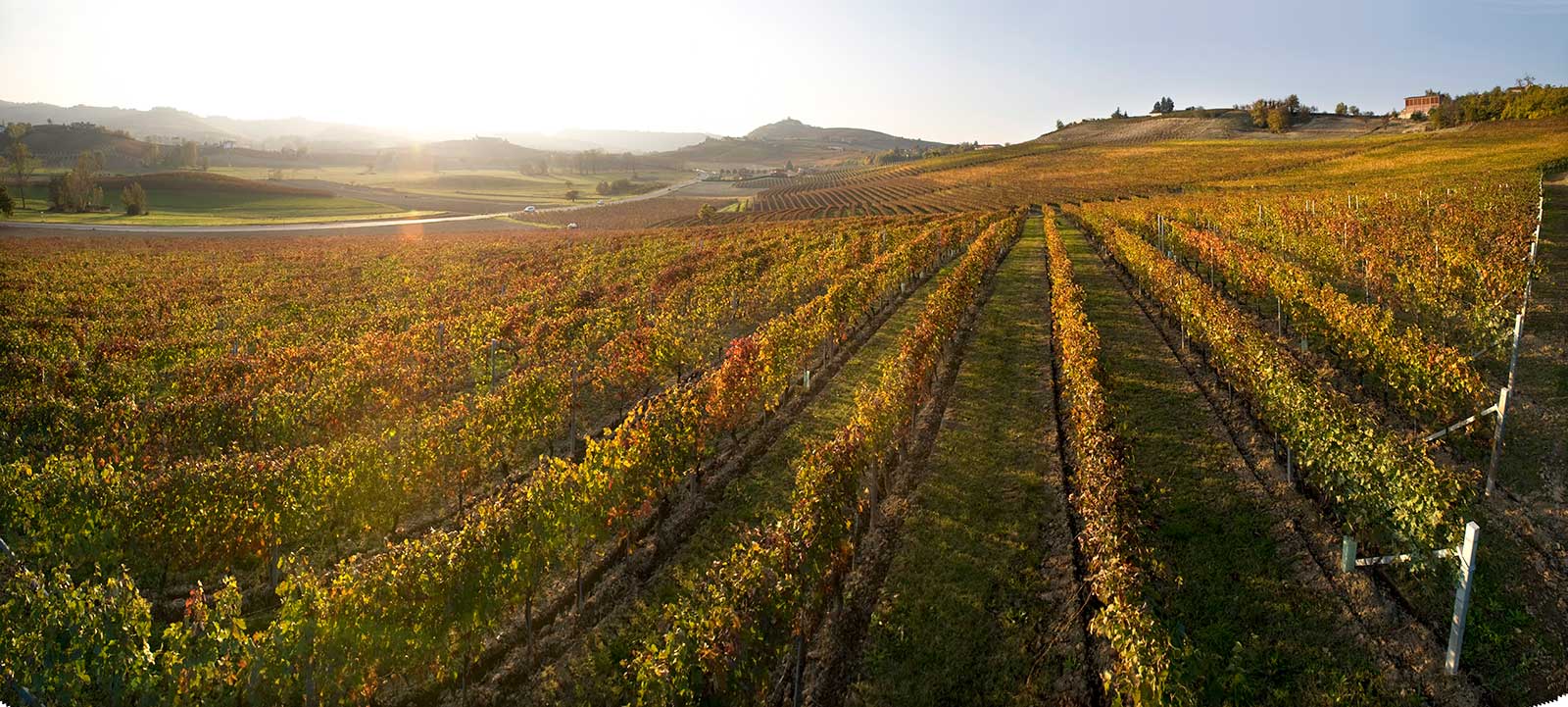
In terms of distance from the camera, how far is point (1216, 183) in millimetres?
75875

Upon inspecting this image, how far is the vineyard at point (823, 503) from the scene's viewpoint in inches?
305

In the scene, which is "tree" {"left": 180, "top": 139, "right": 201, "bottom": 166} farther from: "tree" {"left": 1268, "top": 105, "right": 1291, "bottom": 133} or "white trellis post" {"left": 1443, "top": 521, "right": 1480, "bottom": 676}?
"tree" {"left": 1268, "top": 105, "right": 1291, "bottom": 133}

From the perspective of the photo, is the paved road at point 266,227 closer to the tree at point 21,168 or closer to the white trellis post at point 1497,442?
the tree at point 21,168

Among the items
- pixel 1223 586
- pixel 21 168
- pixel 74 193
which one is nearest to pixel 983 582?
pixel 1223 586

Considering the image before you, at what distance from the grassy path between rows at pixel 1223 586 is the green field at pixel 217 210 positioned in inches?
4181

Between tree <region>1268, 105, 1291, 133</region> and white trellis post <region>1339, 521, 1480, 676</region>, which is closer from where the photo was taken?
white trellis post <region>1339, 521, 1480, 676</region>

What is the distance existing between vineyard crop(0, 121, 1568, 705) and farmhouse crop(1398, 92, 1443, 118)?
15491cm

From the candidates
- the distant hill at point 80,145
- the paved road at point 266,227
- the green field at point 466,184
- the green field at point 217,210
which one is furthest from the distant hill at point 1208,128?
the distant hill at point 80,145

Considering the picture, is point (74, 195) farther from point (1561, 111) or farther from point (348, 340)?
point (1561, 111)

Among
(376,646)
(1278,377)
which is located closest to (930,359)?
(1278,377)

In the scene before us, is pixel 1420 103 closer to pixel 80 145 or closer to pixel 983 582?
pixel 983 582

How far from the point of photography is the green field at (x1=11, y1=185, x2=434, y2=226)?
83.8 meters

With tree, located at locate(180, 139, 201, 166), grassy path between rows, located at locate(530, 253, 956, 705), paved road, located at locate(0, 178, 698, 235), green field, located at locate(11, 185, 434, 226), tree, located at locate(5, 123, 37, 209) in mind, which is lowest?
grassy path between rows, located at locate(530, 253, 956, 705)

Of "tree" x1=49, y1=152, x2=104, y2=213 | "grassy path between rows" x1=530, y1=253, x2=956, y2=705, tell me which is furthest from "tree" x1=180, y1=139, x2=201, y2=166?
"grassy path between rows" x1=530, y1=253, x2=956, y2=705
